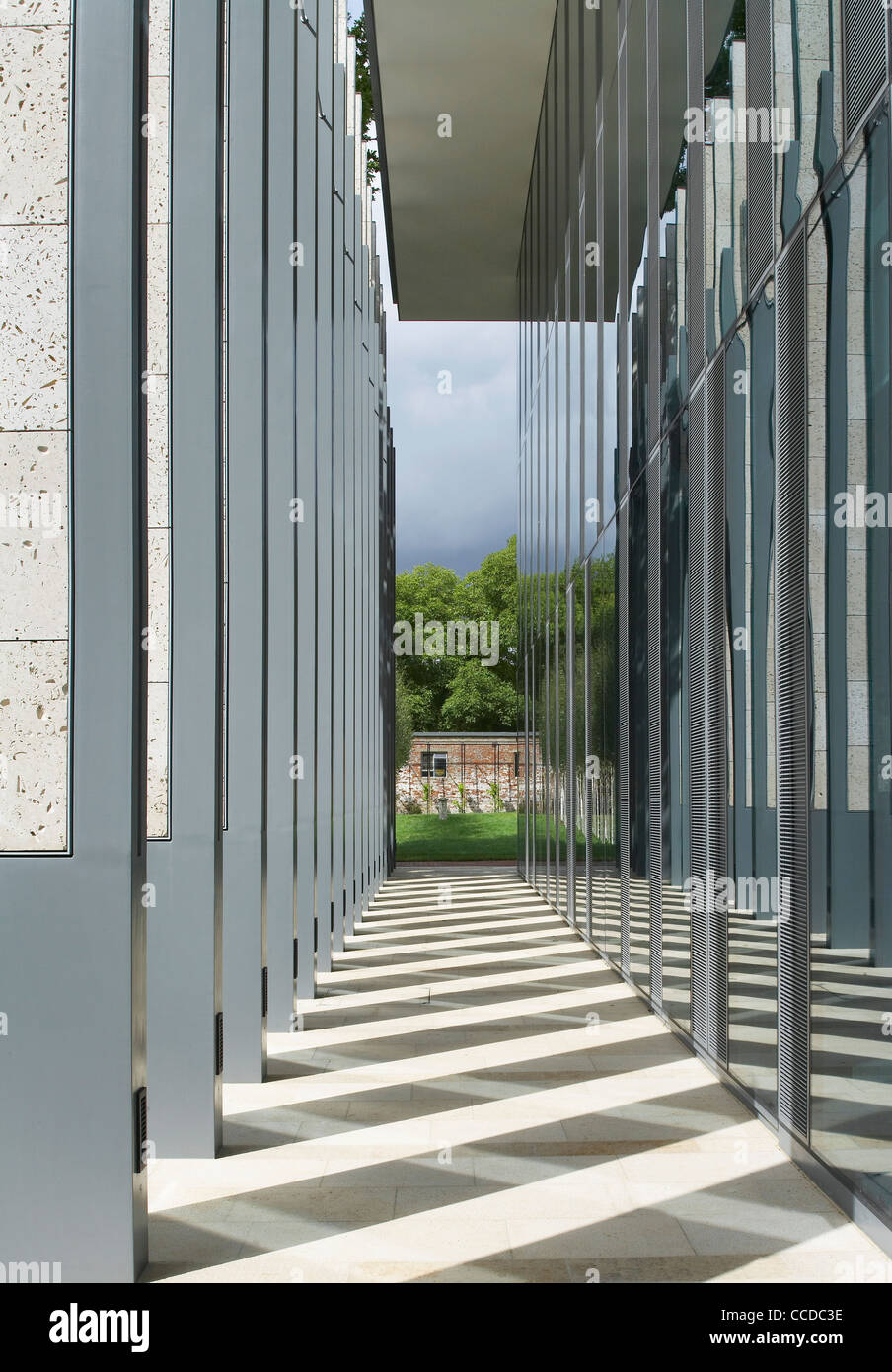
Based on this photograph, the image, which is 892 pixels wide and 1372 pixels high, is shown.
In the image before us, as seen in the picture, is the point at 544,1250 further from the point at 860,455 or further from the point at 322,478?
the point at 322,478

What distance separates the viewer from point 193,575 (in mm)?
6375

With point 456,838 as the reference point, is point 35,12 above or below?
above

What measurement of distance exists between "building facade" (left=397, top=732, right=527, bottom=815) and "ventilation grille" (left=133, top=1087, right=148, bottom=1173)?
3585 cm

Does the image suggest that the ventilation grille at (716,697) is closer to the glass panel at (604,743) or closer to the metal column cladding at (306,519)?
the metal column cladding at (306,519)

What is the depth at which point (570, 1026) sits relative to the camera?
9328mm

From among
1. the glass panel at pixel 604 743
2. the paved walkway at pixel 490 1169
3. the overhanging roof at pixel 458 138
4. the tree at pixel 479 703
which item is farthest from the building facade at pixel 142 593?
the tree at pixel 479 703

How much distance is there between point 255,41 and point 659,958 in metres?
7.06

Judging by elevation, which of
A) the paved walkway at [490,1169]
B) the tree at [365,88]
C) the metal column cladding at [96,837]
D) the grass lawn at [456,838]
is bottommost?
the grass lawn at [456,838]

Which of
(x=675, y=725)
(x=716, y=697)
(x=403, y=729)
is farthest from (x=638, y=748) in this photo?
(x=403, y=729)

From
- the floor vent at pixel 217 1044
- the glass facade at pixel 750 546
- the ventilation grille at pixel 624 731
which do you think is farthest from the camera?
the ventilation grille at pixel 624 731

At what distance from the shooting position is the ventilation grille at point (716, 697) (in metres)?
7.61

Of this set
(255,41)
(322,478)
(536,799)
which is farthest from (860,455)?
(536,799)

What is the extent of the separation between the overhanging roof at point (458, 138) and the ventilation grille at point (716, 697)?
11723 mm

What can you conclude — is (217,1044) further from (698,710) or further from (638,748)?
(638,748)
